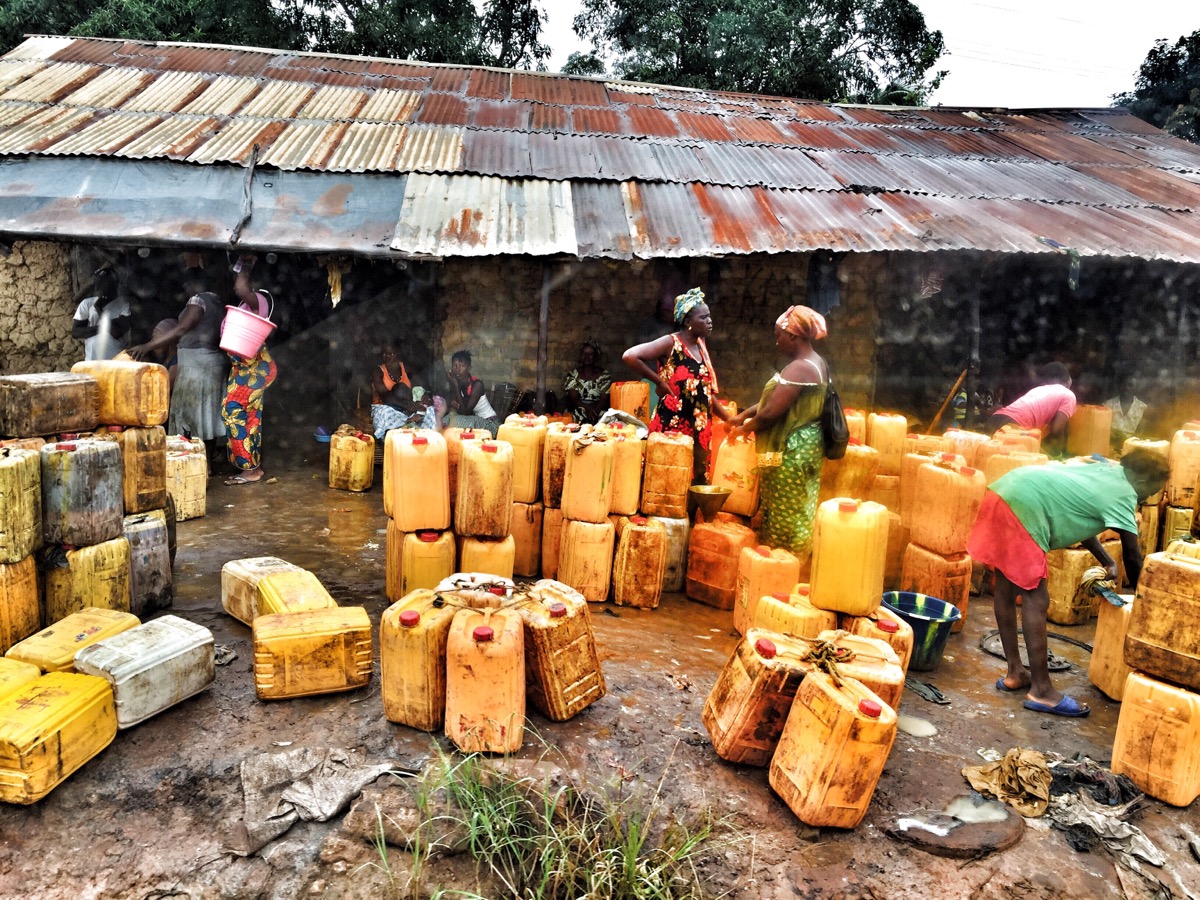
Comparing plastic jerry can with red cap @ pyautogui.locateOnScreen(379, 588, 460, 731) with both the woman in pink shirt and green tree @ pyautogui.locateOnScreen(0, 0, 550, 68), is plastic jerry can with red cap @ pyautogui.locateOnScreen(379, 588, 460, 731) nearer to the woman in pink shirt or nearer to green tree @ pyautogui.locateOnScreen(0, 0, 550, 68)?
the woman in pink shirt

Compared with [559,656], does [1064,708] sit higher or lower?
lower

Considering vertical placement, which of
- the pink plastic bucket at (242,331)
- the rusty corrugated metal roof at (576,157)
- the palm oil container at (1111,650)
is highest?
the rusty corrugated metal roof at (576,157)

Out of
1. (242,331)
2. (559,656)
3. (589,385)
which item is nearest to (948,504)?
(559,656)

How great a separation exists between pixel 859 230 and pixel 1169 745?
573cm

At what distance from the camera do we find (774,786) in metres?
3.04

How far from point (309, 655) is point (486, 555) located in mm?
1116

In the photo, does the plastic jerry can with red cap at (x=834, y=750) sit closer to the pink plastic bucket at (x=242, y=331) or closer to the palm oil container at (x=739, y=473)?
the palm oil container at (x=739, y=473)

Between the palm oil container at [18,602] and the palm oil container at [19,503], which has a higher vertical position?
the palm oil container at [19,503]

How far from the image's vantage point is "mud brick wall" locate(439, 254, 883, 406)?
9.53 meters

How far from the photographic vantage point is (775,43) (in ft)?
53.3

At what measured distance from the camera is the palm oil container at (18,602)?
11.4ft

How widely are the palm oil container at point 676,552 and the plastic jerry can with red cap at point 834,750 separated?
6.79 ft

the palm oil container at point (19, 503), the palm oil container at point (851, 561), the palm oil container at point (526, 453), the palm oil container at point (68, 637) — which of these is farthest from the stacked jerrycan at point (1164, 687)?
the palm oil container at point (19, 503)

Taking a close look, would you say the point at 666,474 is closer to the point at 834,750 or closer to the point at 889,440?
the point at 889,440
